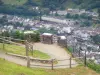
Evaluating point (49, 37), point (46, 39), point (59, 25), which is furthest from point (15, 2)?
point (49, 37)

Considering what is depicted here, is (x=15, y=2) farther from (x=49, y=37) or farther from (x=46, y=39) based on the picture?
(x=49, y=37)

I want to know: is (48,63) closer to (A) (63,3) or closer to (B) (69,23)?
(B) (69,23)

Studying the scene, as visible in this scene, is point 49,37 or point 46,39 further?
point 46,39

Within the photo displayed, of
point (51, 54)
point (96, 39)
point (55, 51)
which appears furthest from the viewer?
point (96, 39)

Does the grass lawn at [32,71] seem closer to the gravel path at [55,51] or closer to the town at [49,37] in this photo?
the town at [49,37]

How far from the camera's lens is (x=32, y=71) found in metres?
16.2

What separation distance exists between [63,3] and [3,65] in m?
80.9

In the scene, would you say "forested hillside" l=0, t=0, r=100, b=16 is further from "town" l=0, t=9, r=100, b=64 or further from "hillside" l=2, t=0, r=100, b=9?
"town" l=0, t=9, r=100, b=64

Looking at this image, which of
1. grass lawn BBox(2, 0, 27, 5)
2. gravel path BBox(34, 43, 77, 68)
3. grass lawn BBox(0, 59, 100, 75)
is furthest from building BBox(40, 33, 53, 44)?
grass lawn BBox(2, 0, 27, 5)

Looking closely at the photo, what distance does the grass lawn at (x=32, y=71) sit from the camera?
15062 millimetres

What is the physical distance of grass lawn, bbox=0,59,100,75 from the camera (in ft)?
49.4

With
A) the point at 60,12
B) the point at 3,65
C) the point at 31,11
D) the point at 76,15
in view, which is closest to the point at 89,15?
the point at 76,15

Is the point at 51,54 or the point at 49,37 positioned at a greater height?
the point at 49,37

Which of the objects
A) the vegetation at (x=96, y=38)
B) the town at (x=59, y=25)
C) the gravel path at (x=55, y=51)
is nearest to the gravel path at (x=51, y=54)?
the gravel path at (x=55, y=51)
